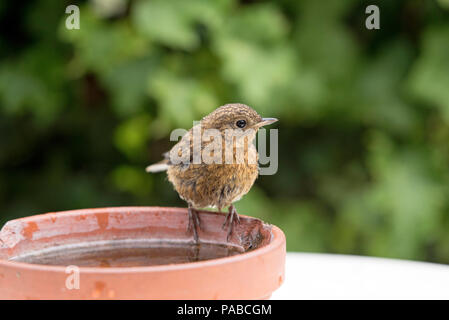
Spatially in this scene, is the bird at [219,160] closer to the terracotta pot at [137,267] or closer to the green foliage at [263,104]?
the terracotta pot at [137,267]

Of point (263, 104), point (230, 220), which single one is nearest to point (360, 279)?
point (230, 220)

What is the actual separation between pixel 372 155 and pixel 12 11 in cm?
244

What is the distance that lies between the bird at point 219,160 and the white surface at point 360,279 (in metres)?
0.35

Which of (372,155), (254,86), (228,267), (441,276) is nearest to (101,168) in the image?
(254,86)

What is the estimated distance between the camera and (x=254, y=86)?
3.44 m

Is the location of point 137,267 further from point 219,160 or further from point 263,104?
point 263,104

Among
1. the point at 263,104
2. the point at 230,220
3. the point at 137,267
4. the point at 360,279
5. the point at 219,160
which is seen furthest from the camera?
the point at 263,104

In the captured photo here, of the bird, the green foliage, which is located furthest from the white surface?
the green foliage

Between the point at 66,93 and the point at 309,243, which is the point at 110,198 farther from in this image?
the point at 309,243

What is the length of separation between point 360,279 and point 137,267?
1026 mm

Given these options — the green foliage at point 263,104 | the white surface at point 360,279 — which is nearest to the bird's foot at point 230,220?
the white surface at point 360,279

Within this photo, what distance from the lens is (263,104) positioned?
11.6 ft

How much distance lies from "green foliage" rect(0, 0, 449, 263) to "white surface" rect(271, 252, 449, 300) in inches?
50.9

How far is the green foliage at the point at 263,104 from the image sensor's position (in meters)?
3.57
